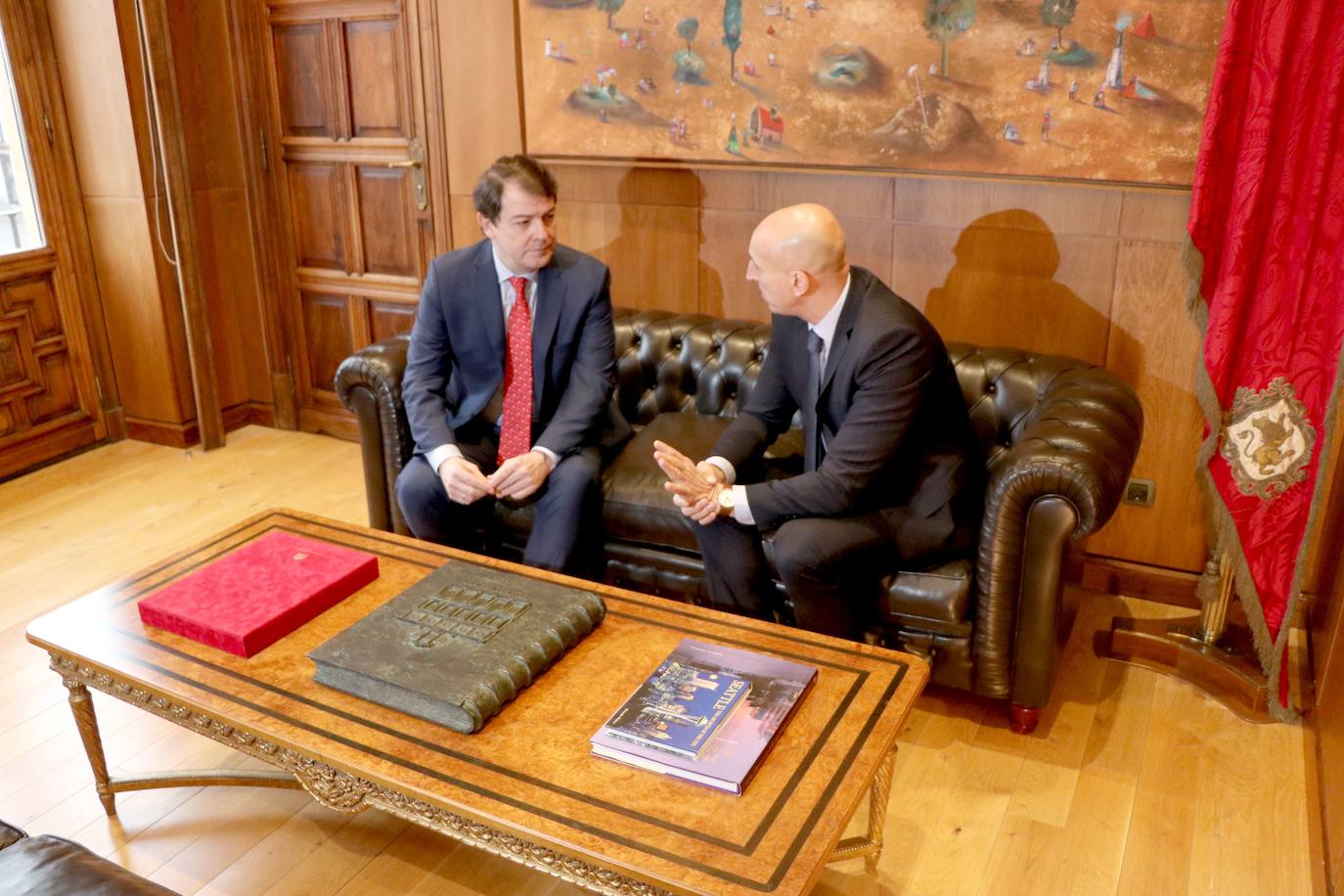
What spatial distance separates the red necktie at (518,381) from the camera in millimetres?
2922

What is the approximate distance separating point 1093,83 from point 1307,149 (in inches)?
22.0

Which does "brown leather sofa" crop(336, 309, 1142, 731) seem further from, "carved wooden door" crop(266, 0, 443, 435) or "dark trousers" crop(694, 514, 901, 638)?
"carved wooden door" crop(266, 0, 443, 435)

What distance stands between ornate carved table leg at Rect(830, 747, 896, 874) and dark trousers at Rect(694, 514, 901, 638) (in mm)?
498

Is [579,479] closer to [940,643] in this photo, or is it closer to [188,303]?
[940,643]

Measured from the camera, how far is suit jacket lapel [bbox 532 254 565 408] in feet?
9.54

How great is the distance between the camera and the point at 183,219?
13.5ft

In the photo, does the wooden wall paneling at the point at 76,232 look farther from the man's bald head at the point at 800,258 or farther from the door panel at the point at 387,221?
the man's bald head at the point at 800,258

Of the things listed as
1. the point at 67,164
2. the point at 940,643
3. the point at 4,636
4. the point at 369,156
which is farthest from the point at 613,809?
the point at 67,164

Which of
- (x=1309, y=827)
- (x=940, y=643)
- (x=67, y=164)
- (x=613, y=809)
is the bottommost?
(x=1309, y=827)

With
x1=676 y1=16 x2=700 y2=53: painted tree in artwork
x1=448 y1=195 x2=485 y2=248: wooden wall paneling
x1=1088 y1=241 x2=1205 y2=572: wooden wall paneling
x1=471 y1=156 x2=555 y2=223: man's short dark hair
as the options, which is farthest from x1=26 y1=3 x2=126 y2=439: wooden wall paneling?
x1=1088 y1=241 x2=1205 y2=572: wooden wall paneling

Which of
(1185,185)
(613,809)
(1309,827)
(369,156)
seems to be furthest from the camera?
(369,156)

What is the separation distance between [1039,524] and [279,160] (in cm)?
333

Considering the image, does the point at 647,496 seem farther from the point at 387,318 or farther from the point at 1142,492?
the point at 387,318

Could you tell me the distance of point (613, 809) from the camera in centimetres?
157
